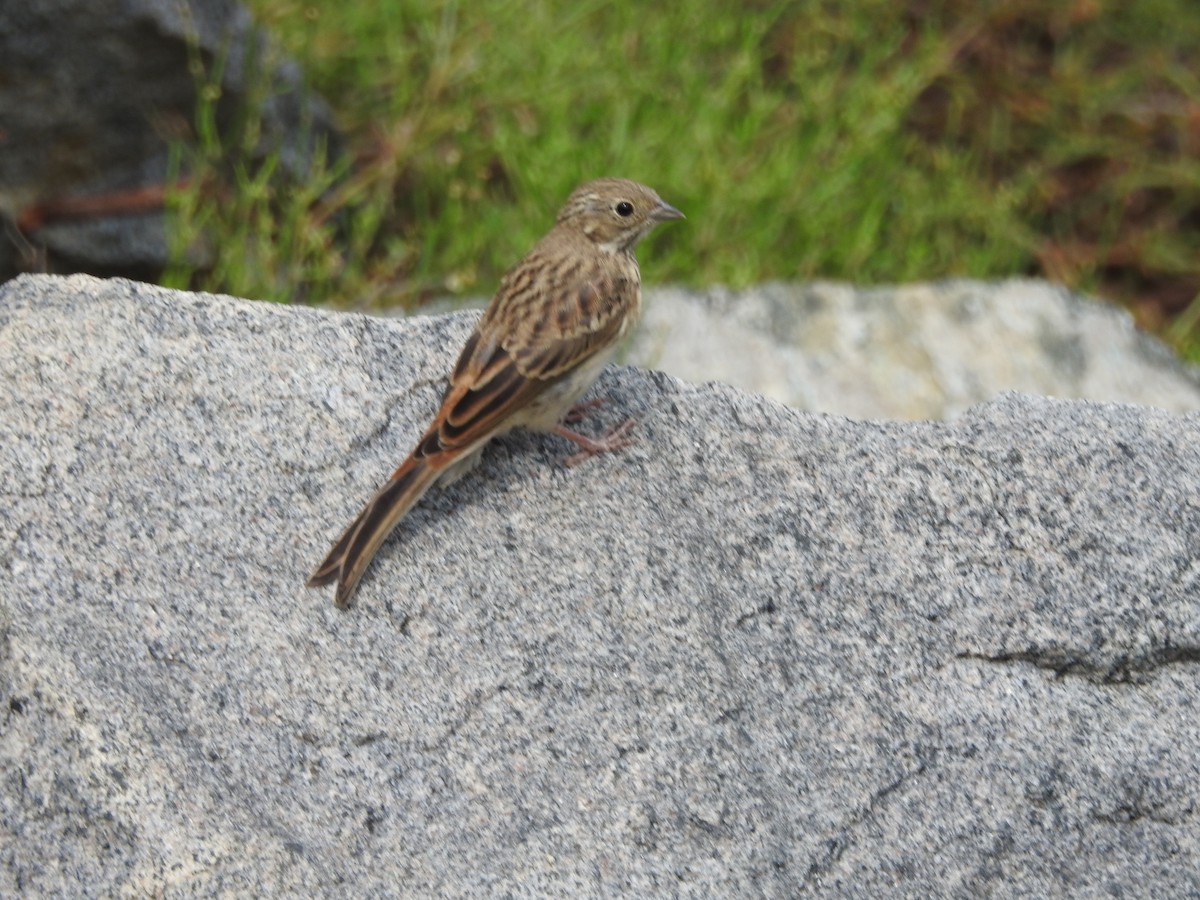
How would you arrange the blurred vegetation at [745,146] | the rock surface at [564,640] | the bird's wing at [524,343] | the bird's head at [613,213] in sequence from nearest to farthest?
the rock surface at [564,640] < the bird's wing at [524,343] < the bird's head at [613,213] < the blurred vegetation at [745,146]

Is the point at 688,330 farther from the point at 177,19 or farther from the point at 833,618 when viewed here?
the point at 833,618

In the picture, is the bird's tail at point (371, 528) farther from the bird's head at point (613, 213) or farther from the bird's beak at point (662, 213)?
the bird's beak at point (662, 213)

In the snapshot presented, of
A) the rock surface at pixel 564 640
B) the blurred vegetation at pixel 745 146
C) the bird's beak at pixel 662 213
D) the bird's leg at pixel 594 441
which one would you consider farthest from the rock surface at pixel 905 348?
the rock surface at pixel 564 640

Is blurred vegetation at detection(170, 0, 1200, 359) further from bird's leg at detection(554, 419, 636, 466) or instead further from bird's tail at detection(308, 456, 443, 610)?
bird's tail at detection(308, 456, 443, 610)

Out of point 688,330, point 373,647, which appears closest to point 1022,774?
point 373,647

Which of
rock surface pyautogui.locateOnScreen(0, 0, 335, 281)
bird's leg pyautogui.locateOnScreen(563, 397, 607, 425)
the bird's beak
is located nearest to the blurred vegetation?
rock surface pyautogui.locateOnScreen(0, 0, 335, 281)

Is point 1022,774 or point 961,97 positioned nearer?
point 1022,774

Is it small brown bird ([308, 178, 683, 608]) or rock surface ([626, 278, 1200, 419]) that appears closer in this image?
small brown bird ([308, 178, 683, 608])
